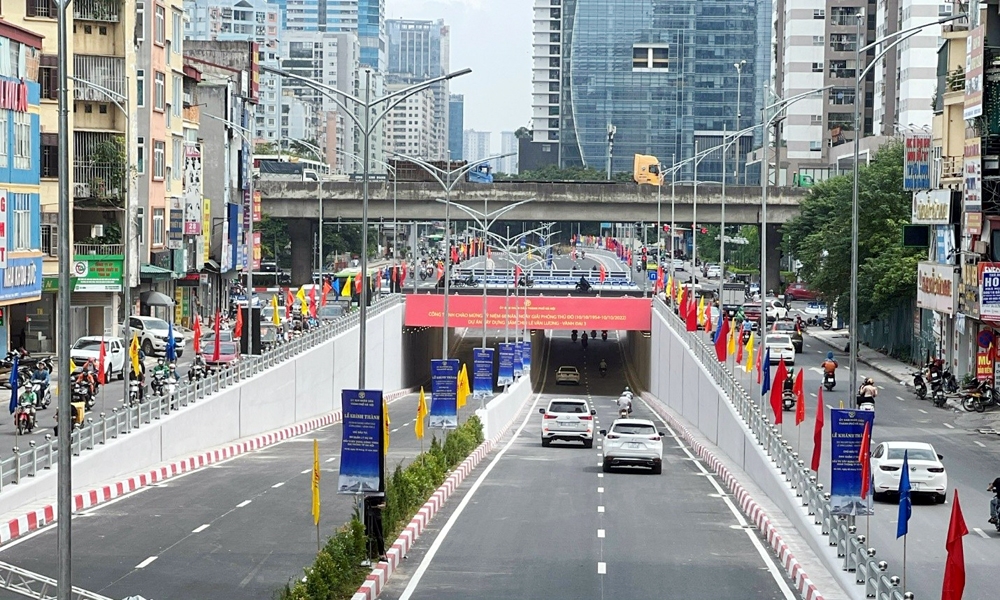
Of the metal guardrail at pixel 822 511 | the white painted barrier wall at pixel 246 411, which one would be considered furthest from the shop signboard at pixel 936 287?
the white painted barrier wall at pixel 246 411

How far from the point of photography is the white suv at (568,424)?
43.9 meters

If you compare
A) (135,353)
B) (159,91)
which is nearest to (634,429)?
(135,353)

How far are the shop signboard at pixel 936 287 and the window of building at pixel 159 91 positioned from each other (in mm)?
33536

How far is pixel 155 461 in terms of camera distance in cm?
3384

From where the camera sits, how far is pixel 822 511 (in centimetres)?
2309

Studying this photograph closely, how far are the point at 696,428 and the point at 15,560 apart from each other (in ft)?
106

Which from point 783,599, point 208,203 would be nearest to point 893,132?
point 208,203

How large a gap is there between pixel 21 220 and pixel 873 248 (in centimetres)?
4032

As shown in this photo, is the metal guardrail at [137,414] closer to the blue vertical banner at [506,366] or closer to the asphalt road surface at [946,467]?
the asphalt road surface at [946,467]

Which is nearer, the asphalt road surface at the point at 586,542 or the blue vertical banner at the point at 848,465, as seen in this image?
the asphalt road surface at the point at 586,542

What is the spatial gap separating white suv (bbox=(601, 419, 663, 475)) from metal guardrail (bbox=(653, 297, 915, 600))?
7.26 feet

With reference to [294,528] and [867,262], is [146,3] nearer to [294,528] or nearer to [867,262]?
[867,262]

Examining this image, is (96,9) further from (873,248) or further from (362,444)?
(362,444)

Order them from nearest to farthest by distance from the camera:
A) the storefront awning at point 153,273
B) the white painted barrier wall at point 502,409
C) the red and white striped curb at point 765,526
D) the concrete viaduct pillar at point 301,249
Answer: the red and white striped curb at point 765,526 → the white painted barrier wall at point 502,409 → the storefront awning at point 153,273 → the concrete viaduct pillar at point 301,249
